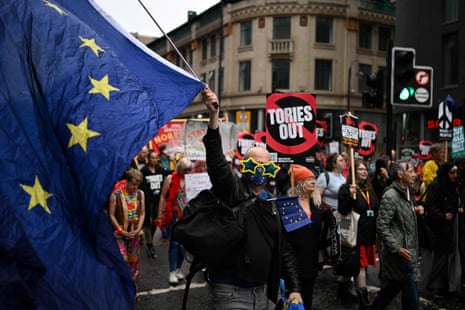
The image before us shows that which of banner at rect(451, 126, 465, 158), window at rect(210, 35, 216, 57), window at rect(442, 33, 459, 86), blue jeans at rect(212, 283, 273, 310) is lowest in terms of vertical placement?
blue jeans at rect(212, 283, 273, 310)

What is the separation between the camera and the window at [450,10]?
→ 27.6m

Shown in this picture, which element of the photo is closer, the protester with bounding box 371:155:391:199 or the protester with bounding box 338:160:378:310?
the protester with bounding box 338:160:378:310

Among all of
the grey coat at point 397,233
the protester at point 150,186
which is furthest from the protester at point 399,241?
the protester at point 150,186

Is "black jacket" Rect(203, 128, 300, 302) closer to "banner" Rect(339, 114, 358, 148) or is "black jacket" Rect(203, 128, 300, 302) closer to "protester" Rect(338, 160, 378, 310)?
"protester" Rect(338, 160, 378, 310)

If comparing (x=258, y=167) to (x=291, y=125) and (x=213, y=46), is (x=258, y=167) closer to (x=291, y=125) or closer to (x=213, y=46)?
(x=291, y=125)

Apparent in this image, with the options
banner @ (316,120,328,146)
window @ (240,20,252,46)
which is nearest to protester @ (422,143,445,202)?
banner @ (316,120,328,146)

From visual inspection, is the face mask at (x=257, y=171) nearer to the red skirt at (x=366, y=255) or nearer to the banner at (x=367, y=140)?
the red skirt at (x=366, y=255)

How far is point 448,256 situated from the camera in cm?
714

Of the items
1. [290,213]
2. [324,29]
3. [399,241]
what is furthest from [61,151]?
A: [324,29]

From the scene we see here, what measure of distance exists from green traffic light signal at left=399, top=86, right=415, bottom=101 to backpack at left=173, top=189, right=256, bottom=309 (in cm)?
578

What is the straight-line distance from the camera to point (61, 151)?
2.80 m

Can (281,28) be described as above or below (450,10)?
above

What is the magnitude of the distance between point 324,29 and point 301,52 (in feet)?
8.87

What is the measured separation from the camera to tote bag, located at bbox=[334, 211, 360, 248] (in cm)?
624
